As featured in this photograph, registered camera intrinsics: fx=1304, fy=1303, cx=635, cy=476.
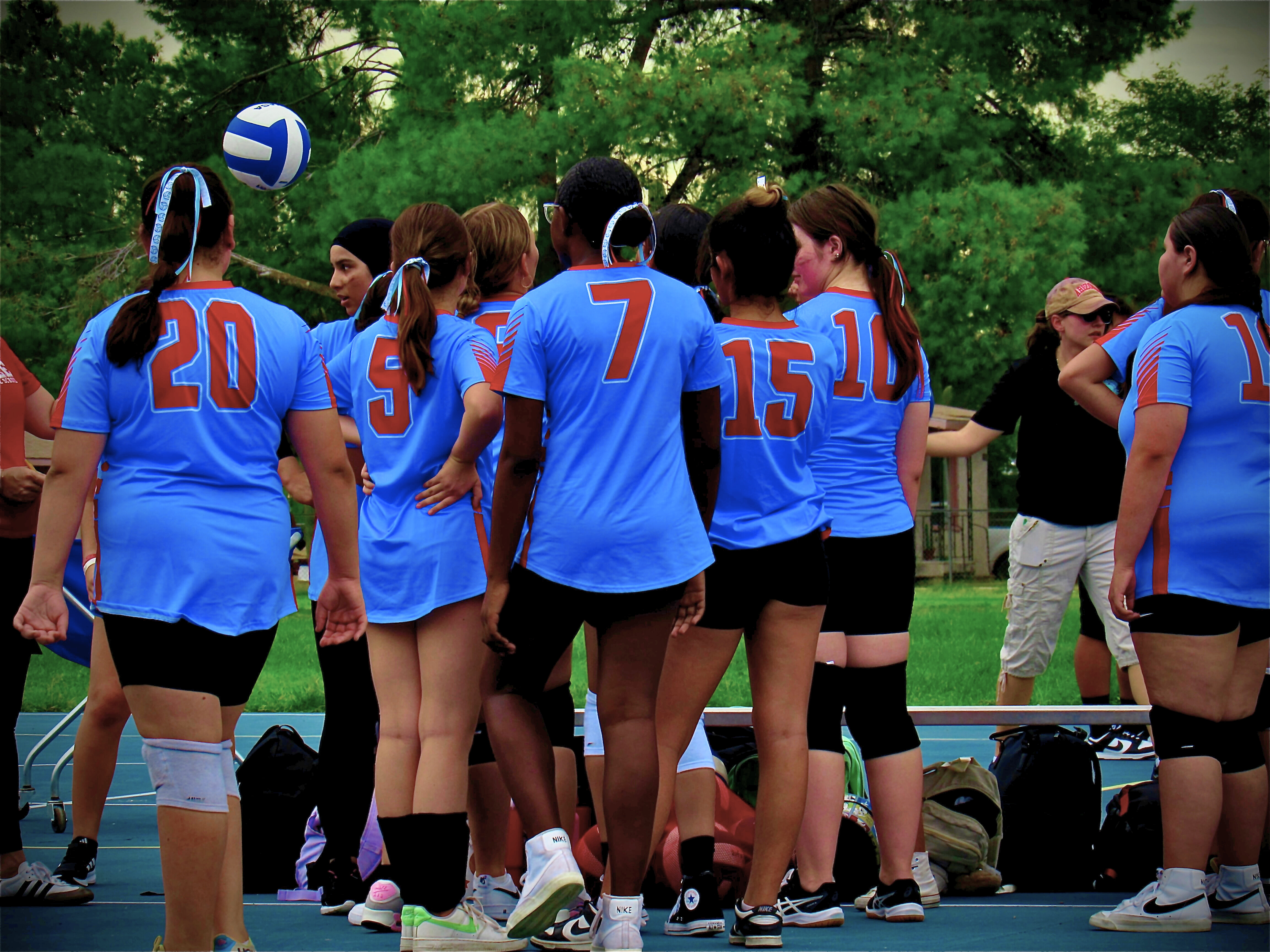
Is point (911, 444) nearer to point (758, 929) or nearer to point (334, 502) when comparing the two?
point (758, 929)

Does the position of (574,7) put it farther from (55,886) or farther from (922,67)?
(55,886)

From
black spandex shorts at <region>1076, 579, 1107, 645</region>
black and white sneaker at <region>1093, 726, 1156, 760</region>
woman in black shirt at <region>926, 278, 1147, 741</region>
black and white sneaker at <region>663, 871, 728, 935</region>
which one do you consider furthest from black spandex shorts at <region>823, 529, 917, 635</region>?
black and white sneaker at <region>1093, 726, 1156, 760</region>

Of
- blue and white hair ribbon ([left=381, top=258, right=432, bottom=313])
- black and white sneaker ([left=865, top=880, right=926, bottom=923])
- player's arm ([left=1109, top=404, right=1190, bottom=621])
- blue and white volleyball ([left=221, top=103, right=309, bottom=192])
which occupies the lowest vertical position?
black and white sneaker ([left=865, top=880, right=926, bottom=923])

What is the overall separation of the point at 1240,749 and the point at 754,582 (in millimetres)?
1660

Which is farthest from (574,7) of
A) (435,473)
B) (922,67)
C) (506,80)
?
(435,473)

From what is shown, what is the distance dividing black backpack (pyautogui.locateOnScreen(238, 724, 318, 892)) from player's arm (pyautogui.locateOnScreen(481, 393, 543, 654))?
1.57 m

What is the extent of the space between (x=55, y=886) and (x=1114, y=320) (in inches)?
212

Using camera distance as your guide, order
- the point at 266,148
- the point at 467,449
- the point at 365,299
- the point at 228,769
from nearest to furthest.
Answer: the point at 228,769
the point at 467,449
the point at 365,299
the point at 266,148

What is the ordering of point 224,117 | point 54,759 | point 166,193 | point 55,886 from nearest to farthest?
point 166,193
point 55,886
point 54,759
point 224,117

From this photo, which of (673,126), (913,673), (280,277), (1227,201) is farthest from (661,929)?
(280,277)

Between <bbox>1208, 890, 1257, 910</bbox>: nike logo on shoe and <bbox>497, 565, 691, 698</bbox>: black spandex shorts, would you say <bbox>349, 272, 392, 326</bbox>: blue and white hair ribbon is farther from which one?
<bbox>1208, 890, 1257, 910</bbox>: nike logo on shoe

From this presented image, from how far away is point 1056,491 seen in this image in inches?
250

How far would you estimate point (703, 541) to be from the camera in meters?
3.51

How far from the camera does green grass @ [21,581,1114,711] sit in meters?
10.4
